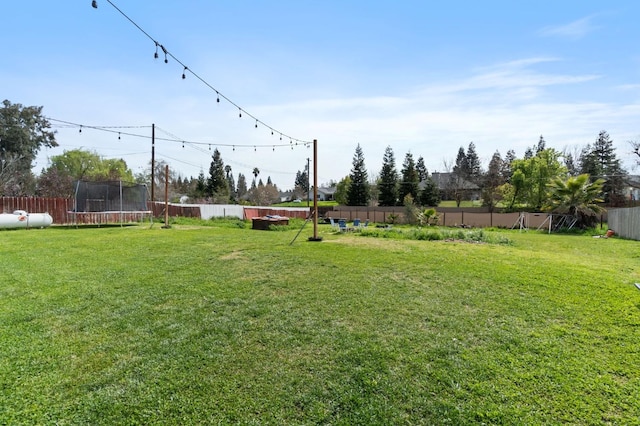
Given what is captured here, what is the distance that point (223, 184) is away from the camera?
46.2 metres

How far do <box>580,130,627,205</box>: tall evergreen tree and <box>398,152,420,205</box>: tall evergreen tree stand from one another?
16.3 metres

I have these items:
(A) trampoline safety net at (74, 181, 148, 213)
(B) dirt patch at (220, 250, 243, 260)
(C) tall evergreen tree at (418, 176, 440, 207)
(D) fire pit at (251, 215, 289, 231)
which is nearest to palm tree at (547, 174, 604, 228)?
(D) fire pit at (251, 215, 289, 231)

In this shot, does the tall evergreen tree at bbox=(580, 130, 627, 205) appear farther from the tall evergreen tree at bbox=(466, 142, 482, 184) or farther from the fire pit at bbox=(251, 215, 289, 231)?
the fire pit at bbox=(251, 215, 289, 231)

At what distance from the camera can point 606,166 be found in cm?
3803

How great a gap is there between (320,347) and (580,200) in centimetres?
2164

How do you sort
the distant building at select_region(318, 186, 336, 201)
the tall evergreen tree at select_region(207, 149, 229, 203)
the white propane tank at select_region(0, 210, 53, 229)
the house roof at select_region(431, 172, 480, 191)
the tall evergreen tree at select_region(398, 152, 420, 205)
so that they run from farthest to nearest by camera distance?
the distant building at select_region(318, 186, 336, 201) → the tall evergreen tree at select_region(207, 149, 229, 203) → the house roof at select_region(431, 172, 480, 191) → the tall evergreen tree at select_region(398, 152, 420, 205) → the white propane tank at select_region(0, 210, 53, 229)

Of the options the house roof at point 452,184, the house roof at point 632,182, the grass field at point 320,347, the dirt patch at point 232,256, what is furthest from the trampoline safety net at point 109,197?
the house roof at point 452,184

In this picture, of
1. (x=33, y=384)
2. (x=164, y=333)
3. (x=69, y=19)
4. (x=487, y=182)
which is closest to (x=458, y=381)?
(x=164, y=333)

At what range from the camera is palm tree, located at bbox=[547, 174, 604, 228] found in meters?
18.5

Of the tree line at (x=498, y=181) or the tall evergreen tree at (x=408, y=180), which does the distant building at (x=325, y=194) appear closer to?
the tree line at (x=498, y=181)

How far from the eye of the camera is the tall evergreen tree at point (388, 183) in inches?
1519

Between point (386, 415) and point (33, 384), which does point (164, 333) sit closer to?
point (33, 384)

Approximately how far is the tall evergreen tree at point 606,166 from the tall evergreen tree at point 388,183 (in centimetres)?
1867

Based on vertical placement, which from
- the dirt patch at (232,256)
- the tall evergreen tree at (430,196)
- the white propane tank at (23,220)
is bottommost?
the dirt patch at (232,256)
